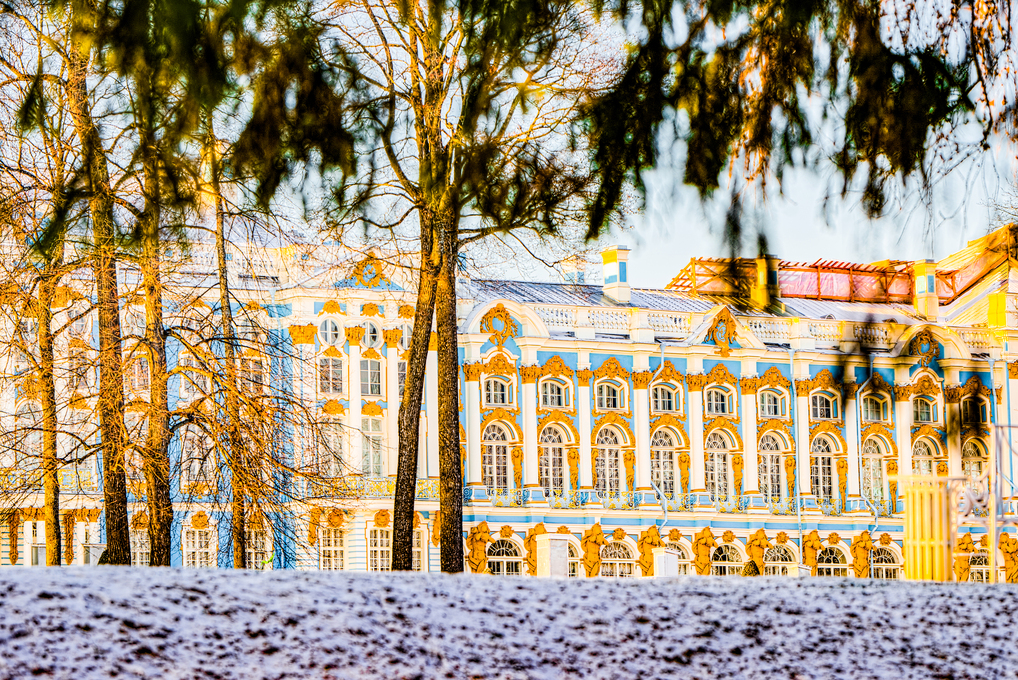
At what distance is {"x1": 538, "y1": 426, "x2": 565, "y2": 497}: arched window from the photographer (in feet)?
119

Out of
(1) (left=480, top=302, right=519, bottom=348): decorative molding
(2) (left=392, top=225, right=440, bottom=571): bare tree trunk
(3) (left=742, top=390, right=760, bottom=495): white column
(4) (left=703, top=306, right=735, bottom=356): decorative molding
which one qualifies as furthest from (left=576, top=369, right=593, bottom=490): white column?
(2) (left=392, top=225, right=440, bottom=571): bare tree trunk

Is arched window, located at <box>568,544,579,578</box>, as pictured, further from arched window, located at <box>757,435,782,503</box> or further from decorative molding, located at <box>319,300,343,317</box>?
decorative molding, located at <box>319,300,343,317</box>

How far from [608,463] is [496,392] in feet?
11.8

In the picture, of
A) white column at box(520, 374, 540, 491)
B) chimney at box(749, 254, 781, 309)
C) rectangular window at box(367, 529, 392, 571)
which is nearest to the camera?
chimney at box(749, 254, 781, 309)

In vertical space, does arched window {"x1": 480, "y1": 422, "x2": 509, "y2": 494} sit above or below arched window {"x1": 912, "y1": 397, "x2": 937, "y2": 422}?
below

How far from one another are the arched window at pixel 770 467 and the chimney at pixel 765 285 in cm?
3529

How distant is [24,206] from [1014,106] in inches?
428

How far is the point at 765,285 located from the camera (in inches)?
136

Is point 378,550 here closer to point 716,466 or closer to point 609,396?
point 609,396

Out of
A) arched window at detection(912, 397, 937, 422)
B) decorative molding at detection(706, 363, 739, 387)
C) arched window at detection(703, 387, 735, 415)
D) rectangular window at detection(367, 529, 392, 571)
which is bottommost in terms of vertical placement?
rectangular window at detection(367, 529, 392, 571)

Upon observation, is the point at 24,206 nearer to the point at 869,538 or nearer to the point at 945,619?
the point at 945,619

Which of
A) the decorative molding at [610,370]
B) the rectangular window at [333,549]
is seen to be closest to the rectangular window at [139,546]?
the rectangular window at [333,549]

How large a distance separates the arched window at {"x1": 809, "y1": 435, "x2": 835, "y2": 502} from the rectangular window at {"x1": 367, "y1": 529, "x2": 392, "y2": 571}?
12.3 m

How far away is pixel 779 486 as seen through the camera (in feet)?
129
